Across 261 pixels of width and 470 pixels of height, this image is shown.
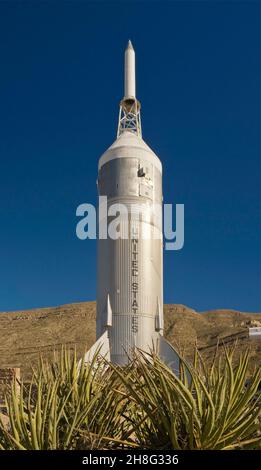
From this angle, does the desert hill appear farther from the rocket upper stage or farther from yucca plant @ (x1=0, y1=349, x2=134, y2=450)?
yucca plant @ (x1=0, y1=349, x2=134, y2=450)

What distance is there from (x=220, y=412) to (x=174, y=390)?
423 millimetres

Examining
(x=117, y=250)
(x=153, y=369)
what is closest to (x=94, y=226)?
(x=117, y=250)

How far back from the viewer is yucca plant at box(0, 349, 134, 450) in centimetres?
422

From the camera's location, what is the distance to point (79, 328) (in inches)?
1901

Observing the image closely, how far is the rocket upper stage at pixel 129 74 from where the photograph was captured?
1953 centimetres

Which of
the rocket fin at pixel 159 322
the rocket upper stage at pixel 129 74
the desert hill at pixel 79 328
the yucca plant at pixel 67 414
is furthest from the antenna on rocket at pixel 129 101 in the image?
the desert hill at pixel 79 328

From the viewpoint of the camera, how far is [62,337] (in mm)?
45969

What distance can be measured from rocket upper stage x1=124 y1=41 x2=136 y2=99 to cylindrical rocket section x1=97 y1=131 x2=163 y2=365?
10.1 ft

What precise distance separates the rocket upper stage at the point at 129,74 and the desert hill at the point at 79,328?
69.5 feet

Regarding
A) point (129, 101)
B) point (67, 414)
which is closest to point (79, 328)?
point (129, 101)

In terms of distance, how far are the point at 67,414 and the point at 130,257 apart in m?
11.4

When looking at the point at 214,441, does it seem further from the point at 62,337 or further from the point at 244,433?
the point at 62,337
